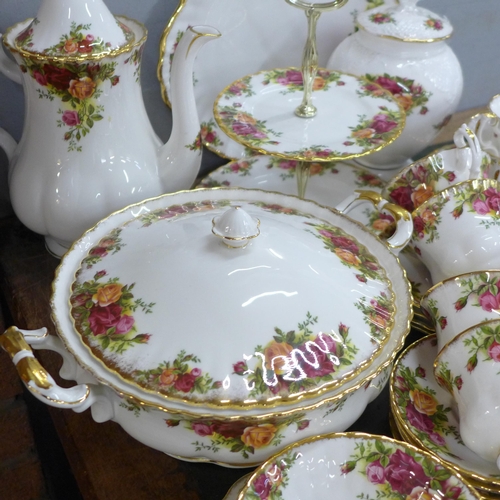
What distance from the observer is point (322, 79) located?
861mm

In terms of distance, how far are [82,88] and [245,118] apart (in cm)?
21

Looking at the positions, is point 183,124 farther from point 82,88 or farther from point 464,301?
point 464,301

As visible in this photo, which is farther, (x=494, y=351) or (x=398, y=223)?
(x=398, y=223)

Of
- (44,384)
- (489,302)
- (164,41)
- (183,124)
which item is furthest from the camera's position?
(164,41)

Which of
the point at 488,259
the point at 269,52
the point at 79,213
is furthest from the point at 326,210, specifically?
the point at 269,52

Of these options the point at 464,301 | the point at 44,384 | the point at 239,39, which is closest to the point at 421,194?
the point at 464,301

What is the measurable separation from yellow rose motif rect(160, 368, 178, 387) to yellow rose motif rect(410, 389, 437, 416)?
263 millimetres

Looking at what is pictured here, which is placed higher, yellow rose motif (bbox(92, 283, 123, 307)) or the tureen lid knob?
the tureen lid knob

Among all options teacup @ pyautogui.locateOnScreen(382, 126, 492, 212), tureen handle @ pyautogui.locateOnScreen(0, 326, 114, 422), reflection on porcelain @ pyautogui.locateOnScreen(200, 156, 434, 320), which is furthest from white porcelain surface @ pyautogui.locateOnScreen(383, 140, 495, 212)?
tureen handle @ pyautogui.locateOnScreen(0, 326, 114, 422)

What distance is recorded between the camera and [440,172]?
2.43 ft

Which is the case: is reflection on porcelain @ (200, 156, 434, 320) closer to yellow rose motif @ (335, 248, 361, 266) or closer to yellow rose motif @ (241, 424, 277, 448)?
yellow rose motif @ (335, 248, 361, 266)

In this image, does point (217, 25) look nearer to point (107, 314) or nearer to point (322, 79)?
point (322, 79)

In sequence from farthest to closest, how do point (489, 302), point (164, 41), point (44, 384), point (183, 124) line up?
1. point (164, 41)
2. point (183, 124)
3. point (489, 302)
4. point (44, 384)

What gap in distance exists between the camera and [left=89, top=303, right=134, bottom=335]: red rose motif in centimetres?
52
